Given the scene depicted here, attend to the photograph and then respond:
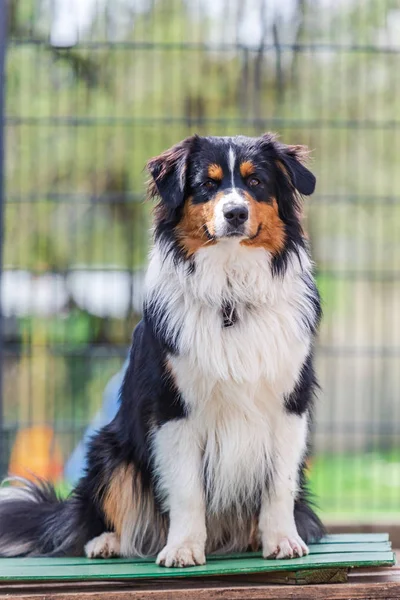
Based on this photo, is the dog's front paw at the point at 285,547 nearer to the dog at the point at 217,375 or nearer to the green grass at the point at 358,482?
the dog at the point at 217,375

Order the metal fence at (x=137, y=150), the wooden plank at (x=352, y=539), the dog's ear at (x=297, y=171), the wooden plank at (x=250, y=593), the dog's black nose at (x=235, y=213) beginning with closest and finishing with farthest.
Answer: the wooden plank at (x=250, y=593)
the dog's black nose at (x=235, y=213)
the dog's ear at (x=297, y=171)
the wooden plank at (x=352, y=539)
the metal fence at (x=137, y=150)

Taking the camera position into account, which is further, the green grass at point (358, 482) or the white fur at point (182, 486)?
the green grass at point (358, 482)

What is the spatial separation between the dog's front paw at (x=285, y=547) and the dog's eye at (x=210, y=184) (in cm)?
114

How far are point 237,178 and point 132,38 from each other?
3.00 m

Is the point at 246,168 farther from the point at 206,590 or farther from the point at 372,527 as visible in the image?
the point at 372,527

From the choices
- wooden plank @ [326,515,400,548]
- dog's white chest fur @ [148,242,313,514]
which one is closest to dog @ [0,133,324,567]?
dog's white chest fur @ [148,242,313,514]

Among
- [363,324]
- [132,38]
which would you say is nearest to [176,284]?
[132,38]

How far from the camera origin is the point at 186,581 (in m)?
3.12

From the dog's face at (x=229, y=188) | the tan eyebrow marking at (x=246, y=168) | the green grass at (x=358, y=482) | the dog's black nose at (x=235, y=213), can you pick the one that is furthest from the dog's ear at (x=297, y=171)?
the green grass at (x=358, y=482)

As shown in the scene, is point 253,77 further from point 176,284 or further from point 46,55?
point 176,284

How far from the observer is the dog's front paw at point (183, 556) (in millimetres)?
3158

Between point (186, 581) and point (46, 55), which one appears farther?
point (46, 55)

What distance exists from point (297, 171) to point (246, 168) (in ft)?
0.68

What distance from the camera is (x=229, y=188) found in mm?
3246
